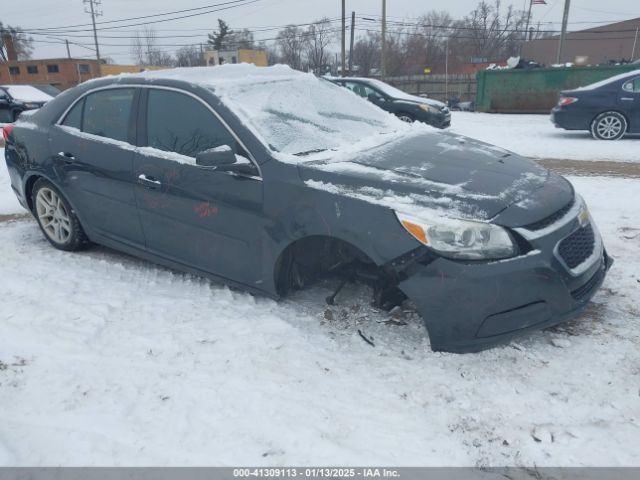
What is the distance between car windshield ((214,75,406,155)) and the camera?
3250mm

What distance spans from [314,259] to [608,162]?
6.98 meters

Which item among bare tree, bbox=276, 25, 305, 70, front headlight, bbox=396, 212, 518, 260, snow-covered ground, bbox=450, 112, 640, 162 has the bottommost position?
snow-covered ground, bbox=450, 112, 640, 162

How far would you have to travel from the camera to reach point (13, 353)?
2.97m

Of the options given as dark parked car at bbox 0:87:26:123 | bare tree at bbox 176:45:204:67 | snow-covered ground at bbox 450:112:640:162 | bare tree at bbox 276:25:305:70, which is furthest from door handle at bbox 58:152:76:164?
bare tree at bbox 176:45:204:67

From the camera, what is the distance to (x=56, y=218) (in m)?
4.51

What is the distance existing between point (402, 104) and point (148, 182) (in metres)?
9.86

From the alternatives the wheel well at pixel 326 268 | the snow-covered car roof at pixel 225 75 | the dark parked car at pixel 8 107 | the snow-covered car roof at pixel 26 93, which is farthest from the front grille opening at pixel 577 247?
the snow-covered car roof at pixel 26 93

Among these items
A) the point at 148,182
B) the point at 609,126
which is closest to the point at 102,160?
the point at 148,182

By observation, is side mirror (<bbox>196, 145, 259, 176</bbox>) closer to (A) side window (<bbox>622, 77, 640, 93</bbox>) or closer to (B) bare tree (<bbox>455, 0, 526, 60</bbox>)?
(A) side window (<bbox>622, 77, 640, 93</bbox>)

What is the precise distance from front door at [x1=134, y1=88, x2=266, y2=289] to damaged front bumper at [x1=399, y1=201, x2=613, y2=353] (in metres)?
1.11

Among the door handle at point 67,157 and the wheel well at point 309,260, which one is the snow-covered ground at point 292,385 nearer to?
the wheel well at point 309,260

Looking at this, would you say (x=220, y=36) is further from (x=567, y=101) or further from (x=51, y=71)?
(x=567, y=101)

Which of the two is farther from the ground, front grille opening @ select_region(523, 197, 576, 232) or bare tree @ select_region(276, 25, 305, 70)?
bare tree @ select_region(276, 25, 305, 70)

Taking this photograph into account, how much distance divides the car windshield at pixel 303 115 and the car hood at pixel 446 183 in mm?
294
